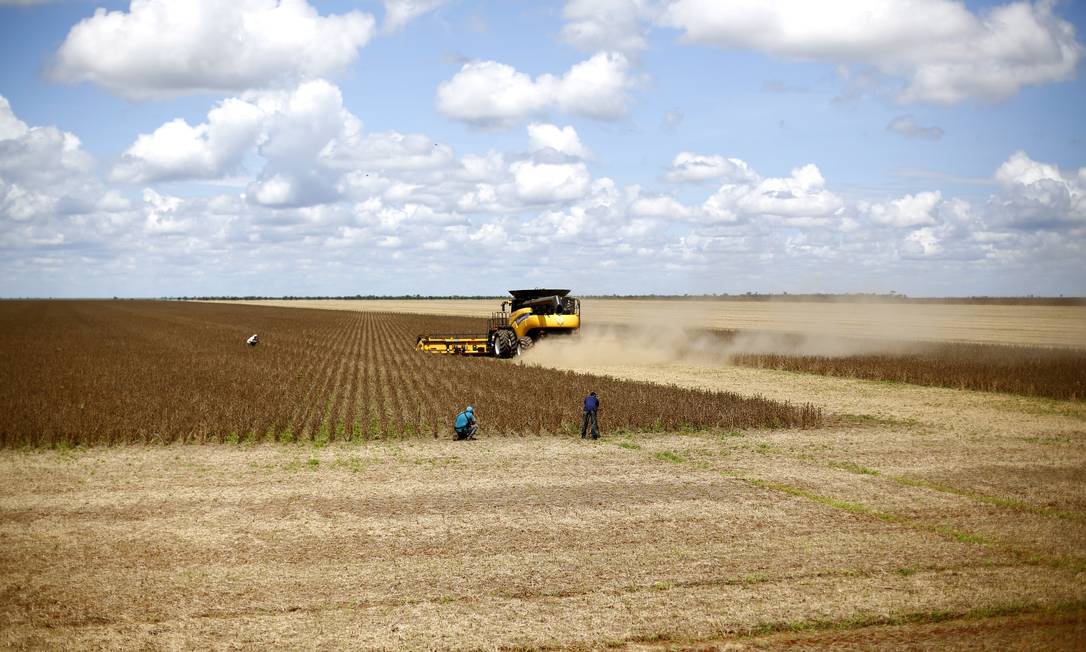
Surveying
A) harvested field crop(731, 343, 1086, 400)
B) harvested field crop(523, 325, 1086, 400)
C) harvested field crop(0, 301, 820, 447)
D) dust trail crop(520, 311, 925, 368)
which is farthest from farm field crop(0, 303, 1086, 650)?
dust trail crop(520, 311, 925, 368)

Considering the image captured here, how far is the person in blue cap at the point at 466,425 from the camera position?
21.2 meters

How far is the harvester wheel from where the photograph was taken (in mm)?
43125

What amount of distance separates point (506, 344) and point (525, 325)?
139 centimetres

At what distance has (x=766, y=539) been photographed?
12.7 m

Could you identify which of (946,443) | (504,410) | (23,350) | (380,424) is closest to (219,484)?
(380,424)

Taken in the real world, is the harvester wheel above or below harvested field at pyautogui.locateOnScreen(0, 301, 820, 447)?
above

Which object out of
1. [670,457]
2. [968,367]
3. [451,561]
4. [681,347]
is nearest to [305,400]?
[670,457]

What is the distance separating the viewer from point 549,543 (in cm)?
1254

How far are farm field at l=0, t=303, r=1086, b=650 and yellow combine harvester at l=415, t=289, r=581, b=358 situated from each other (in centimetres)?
2022

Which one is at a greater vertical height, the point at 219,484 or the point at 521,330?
the point at 521,330

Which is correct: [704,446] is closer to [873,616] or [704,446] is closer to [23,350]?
[873,616]

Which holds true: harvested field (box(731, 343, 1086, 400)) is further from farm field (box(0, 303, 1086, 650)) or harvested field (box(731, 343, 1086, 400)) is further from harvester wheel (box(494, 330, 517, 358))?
harvester wheel (box(494, 330, 517, 358))

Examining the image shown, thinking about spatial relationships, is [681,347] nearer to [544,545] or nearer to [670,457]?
[670,457]

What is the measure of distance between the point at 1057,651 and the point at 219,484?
45.3ft
